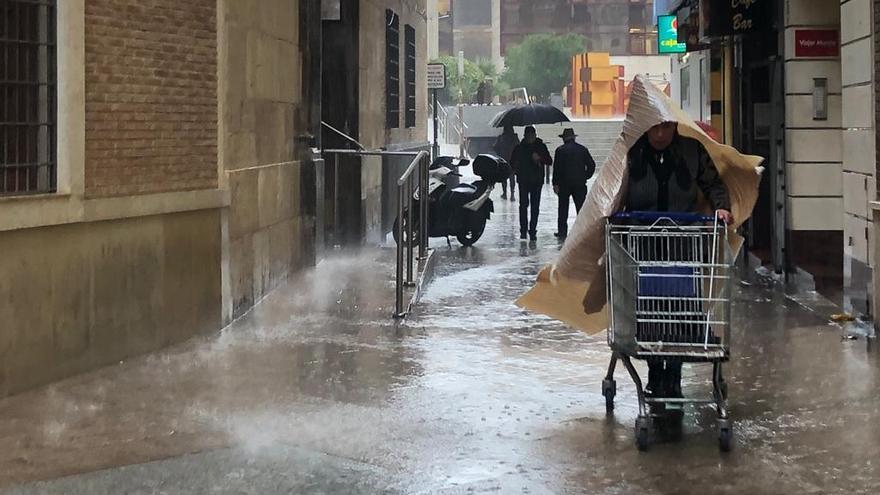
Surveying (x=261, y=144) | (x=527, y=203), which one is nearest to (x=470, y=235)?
(x=527, y=203)

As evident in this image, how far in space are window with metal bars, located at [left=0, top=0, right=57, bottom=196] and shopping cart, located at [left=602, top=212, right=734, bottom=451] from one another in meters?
3.84

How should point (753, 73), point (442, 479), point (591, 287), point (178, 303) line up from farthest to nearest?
point (753, 73), point (178, 303), point (591, 287), point (442, 479)

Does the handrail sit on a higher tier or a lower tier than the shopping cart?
higher

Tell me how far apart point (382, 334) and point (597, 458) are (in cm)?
399

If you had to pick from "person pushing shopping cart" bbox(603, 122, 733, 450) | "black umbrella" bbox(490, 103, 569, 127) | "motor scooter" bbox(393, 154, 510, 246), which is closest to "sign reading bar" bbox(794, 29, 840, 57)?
"motor scooter" bbox(393, 154, 510, 246)

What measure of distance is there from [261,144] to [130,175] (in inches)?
113

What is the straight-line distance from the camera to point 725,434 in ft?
20.8

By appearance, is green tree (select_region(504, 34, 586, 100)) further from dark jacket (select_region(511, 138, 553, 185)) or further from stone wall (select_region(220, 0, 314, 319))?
stone wall (select_region(220, 0, 314, 319))

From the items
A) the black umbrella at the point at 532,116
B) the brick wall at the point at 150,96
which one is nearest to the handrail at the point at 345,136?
the black umbrella at the point at 532,116

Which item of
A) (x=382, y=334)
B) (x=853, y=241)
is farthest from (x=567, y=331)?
(x=853, y=241)

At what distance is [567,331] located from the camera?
33.8ft

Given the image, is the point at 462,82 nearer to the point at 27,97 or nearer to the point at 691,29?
the point at 691,29

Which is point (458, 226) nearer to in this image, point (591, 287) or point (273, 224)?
point (273, 224)

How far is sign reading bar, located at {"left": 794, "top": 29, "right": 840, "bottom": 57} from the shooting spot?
13.2 meters
